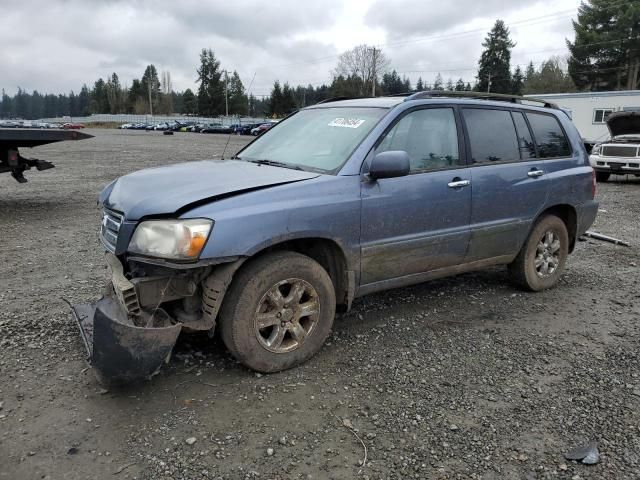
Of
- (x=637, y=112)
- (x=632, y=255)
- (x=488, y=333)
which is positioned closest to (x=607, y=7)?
(x=637, y=112)

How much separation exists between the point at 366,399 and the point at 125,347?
145 centimetres

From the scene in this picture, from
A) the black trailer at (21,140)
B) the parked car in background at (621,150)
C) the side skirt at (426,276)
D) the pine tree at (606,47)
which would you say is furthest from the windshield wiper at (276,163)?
the pine tree at (606,47)

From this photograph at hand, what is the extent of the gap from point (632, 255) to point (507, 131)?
3.38 meters

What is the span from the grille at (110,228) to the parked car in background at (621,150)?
14.2 m

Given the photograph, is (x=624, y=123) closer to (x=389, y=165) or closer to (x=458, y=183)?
(x=458, y=183)

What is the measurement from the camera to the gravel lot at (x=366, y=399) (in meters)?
2.69

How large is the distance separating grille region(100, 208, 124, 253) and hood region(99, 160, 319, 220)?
54mm

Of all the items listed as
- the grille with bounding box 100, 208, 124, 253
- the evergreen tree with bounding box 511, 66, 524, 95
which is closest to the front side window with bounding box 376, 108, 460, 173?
the grille with bounding box 100, 208, 124, 253

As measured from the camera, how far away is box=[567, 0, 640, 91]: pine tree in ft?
169

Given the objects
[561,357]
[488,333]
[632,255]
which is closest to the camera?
[561,357]

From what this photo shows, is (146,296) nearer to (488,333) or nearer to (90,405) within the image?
(90,405)

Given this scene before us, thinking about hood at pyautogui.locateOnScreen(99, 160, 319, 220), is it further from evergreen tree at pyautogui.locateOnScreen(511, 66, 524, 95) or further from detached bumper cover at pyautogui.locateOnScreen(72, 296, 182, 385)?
evergreen tree at pyautogui.locateOnScreen(511, 66, 524, 95)

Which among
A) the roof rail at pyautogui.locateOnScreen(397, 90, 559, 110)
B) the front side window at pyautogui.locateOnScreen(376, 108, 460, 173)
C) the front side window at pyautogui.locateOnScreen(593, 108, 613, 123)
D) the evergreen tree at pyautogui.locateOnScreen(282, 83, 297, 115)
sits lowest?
the front side window at pyautogui.locateOnScreen(376, 108, 460, 173)

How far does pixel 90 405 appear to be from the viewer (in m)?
3.12
